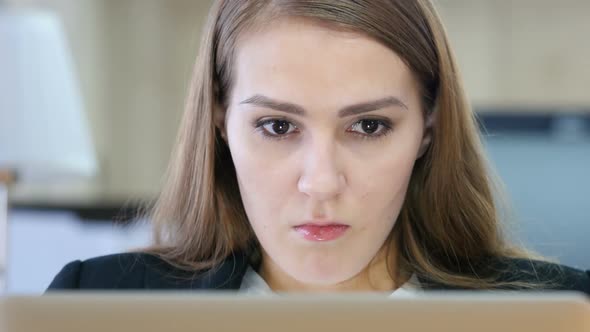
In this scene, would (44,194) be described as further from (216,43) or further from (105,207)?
(216,43)

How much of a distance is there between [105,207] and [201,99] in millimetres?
2901

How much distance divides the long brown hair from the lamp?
0.71 metres

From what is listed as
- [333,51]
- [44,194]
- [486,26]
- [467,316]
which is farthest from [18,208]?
[467,316]

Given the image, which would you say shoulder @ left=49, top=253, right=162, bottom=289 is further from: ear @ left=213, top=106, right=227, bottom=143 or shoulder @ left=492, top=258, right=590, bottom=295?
shoulder @ left=492, top=258, right=590, bottom=295

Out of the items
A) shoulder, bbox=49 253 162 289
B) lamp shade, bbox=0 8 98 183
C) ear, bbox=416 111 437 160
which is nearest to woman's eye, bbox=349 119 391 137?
ear, bbox=416 111 437 160

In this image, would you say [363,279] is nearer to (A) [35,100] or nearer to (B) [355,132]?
(B) [355,132]

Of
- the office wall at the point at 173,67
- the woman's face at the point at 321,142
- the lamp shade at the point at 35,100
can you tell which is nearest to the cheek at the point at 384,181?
the woman's face at the point at 321,142

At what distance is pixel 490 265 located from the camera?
4.16ft

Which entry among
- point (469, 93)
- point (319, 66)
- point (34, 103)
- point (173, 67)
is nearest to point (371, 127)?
point (319, 66)

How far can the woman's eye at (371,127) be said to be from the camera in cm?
111

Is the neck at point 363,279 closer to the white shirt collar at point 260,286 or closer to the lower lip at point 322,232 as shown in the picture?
the white shirt collar at point 260,286

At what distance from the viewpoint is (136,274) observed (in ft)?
4.25

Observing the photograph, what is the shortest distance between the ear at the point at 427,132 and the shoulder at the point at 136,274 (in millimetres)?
304

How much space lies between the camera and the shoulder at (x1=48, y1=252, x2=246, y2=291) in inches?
49.4
